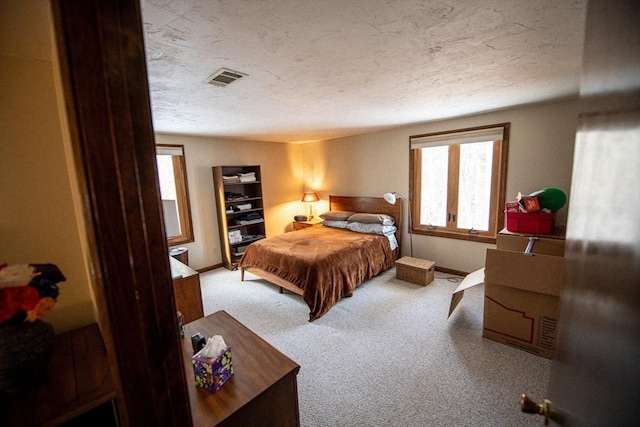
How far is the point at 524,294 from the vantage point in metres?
2.08

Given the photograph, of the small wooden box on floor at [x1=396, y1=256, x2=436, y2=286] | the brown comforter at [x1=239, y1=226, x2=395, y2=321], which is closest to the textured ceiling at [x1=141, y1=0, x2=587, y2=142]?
the brown comforter at [x1=239, y1=226, x2=395, y2=321]

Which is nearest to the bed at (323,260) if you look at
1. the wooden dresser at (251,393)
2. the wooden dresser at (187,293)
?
the wooden dresser at (187,293)

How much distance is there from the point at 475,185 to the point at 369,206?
164cm

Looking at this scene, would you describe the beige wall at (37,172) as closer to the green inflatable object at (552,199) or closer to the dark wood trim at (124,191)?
the dark wood trim at (124,191)

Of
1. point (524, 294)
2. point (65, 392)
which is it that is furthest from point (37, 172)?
point (524, 294)

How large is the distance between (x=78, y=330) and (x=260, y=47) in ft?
5.22

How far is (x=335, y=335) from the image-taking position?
7.98 feet

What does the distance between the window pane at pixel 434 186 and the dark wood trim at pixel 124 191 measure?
3.80 metres

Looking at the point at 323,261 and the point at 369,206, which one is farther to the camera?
the point at 369,206

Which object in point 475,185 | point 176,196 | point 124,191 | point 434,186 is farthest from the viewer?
point 176,196

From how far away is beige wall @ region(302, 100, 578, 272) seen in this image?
2.74 metres

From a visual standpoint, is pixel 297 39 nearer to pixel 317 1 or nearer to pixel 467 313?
pixel 317 1

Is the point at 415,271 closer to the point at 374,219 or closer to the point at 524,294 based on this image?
the point at 374,219

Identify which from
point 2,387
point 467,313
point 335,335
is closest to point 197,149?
point 335,335
